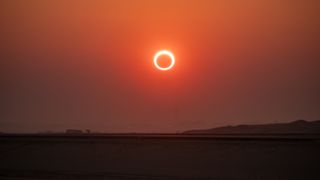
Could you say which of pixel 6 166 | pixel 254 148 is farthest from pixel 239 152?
pixel 6 166

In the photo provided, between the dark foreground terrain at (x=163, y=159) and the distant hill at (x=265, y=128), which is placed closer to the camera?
the dark foreground terrain at (x=163, y=159)

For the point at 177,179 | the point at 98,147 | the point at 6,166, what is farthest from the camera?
the point at 98,147

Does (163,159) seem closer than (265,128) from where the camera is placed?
Yes

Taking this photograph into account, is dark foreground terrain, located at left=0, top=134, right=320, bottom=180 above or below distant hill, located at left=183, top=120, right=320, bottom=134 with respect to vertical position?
below

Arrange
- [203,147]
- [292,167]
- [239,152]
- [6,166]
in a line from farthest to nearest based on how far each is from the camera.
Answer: [203,147], [239,152], [6,166], [292,167]

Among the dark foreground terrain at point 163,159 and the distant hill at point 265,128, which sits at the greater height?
the distant hill at point 265,128

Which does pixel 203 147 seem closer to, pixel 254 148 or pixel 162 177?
pixel 254 148

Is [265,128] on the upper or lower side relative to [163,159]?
upper

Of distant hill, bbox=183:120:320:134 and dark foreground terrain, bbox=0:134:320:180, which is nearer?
dark foreground terrain, bbox=0:134:320:180
